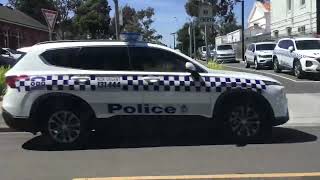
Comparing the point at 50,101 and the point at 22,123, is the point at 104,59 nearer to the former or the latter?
the point at 50,101

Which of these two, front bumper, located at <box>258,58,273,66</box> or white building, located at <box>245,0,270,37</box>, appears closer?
front bumper, located at <box>258,58,273,66</box>

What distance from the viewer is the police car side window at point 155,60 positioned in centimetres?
989

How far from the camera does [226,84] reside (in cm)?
987

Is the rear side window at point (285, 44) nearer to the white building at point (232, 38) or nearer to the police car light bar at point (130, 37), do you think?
the police car light bar at point (130, 37)

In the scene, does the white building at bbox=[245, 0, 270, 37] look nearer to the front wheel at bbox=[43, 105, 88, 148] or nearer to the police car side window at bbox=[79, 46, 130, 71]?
the police car side window at bbox=[79, 46, 130, 71]

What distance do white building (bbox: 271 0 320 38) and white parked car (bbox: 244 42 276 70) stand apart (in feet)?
23.0

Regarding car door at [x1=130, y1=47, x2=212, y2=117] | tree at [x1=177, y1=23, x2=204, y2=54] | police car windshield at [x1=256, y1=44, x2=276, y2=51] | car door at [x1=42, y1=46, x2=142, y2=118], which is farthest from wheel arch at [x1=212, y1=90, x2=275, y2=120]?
tree at [x1=177, y1=23, x2=204, y2=54]

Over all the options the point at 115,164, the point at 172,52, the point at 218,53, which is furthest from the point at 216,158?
the point at 218,53

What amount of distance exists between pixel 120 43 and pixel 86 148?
1758 millimetres

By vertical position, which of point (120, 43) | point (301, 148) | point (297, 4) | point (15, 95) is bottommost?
point (301, 148)

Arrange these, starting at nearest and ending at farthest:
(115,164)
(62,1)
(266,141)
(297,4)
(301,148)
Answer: (115,164) → (301,148) → (266,141) → (297,4) → (62,1)

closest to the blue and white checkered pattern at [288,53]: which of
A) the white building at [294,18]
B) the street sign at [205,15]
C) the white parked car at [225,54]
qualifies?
the street sign at [205,15]

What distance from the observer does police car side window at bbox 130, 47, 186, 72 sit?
9.89 meters

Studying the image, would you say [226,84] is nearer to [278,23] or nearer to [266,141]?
[266,141]
